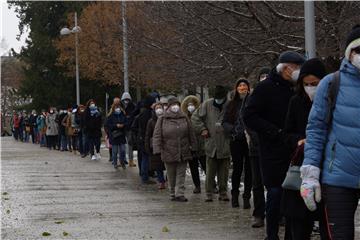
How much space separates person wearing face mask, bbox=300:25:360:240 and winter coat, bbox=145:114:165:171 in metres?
8.44

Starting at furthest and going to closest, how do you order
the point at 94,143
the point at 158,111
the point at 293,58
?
the point at 94,143, the point at 158,111, the point at 293,58

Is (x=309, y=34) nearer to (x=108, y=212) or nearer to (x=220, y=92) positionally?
(x=220, y=92)

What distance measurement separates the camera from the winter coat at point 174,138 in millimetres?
12117

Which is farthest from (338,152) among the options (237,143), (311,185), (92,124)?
(92,124)

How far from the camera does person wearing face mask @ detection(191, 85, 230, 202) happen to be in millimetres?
11586

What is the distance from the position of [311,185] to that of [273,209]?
248 cm

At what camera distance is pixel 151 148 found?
44.2 ft

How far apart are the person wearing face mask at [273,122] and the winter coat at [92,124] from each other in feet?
48.0

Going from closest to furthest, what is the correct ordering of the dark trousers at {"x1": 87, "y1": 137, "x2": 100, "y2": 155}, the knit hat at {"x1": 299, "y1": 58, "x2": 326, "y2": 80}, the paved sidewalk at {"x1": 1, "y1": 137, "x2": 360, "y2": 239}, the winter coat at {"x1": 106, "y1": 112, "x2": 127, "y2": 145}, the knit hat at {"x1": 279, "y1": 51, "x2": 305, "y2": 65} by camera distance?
the knit hat at {"x1": 299, "y1": 58, "x2": 326, "y2": 80} → the knit hat at {"x1": 279, "y1": 51, "x2": 305, "y2": 65} → the paved sidewalk at {"x1": 1, "y1": 137, "x2": 360, "y2": 239} → the winter coat at {"x1": 106, "y1": 112, "x2": 127, "y2": 145} → the dark trousers at {"x1": 87, "y1": 137, "x2": 100, "y2": 155}

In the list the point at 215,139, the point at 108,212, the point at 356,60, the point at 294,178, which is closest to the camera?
the point at 356,60

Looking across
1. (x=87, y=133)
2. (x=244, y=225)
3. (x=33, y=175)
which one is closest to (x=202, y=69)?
(x=33, y=175)

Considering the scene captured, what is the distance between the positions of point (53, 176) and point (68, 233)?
878cm

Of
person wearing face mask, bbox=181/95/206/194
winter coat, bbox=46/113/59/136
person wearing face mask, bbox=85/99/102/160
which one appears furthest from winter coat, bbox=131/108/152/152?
winter coat, bbox=46/113/59/136

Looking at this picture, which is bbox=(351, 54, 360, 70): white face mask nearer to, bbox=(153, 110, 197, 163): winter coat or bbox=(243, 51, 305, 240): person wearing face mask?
bbox=(243, 51, 305, 240): person wearing face mask
